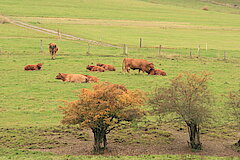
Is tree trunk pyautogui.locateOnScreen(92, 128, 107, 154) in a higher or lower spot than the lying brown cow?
lower

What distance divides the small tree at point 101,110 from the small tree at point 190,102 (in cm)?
127

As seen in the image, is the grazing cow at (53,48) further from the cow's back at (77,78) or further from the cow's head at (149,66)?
the cow's head at (149,66)

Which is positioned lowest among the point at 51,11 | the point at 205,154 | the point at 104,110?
the point at 205,154

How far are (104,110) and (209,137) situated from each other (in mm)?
5438

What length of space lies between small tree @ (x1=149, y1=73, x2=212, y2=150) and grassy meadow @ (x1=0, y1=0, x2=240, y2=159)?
6.39 ft

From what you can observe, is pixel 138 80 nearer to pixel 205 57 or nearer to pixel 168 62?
pixel 168 62

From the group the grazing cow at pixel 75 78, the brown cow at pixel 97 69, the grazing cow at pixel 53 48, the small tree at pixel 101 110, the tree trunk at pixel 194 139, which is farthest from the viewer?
the grazing cow at pixel 53 48

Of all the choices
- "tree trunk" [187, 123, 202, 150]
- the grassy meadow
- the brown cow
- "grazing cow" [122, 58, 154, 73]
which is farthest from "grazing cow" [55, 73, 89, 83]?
"tree trunk" [187, 123, 202, 150]

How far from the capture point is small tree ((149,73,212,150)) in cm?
1820

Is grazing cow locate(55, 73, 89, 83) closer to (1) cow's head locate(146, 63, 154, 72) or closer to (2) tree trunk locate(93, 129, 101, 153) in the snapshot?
(1) cow's head locate(146, 63, 154, 72)

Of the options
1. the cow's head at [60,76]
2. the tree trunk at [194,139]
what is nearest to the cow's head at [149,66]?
the cow's head at [60,76]

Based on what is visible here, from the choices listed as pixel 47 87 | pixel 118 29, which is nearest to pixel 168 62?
pixel 47 87

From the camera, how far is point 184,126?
21.8 meters

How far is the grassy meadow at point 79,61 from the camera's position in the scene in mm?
21641
